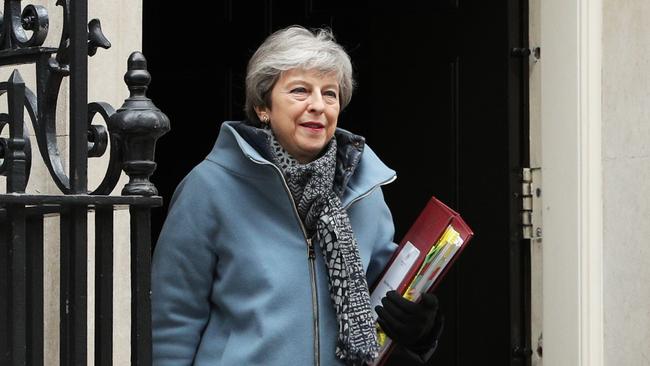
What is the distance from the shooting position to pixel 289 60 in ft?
11.0

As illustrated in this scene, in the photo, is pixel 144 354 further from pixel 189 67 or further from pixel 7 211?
pixel 189 67

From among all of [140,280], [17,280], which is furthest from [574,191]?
[17,280]

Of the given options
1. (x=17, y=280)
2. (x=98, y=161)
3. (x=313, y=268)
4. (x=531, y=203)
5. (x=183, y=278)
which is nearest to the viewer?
(x=17, y=280)

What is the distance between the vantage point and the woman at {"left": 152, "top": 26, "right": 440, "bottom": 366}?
3.25 m

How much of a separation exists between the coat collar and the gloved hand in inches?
10.9

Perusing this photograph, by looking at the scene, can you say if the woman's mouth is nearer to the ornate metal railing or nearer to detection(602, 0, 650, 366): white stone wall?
the ornate metal railing

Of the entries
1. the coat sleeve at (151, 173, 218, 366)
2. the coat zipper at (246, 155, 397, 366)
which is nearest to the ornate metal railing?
the coat sleeve at (151, 173, 218, 366)

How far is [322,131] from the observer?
334 cm

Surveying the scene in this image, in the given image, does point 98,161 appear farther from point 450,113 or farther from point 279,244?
point 450,113

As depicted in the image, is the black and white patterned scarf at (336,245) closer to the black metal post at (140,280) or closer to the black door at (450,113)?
the black metal post at (140,280)

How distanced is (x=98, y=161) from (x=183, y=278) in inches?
18.0

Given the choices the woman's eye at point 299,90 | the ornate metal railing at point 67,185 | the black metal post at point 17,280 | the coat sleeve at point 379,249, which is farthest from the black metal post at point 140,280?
the coat sleeve at point 379,249

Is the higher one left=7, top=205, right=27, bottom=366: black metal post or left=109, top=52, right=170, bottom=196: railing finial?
left=109, top=52, right=170, bottom=196: railing finial

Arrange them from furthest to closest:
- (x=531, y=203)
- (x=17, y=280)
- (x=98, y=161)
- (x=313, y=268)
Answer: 1. (x=531, y=203)
2. (x=98, y=161)
3. (x=313, y=268)
4. (x=17, y=280)
